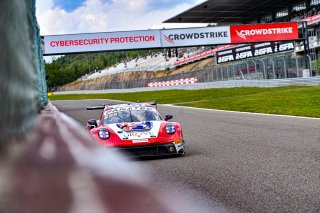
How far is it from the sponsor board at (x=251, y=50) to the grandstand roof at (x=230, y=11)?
4040mm

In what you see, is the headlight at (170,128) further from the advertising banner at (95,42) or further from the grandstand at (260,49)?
the advertising banner at (95,42)

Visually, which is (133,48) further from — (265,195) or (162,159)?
(265,195)

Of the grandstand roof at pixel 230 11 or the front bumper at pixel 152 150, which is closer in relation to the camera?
the front bumper at pixel 152 150

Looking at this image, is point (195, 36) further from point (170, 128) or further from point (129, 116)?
point (170, 128)

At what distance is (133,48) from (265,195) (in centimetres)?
3021

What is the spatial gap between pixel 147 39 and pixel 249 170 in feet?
96.0

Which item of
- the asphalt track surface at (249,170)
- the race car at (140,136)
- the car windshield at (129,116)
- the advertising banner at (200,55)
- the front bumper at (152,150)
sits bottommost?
the asphalt track surface at (249,170)

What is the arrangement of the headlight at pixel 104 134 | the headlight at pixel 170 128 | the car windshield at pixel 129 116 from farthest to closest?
the car windshield at pixel 129 116
the headlight at pixel 170 128
the headlight at pixel 104 134

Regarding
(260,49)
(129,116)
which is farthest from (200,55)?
(129,116)

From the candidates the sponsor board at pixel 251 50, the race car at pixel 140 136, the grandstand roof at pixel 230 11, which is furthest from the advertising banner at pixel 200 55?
the race car at pixel 140 136

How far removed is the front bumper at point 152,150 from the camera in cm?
766

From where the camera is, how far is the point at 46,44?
33.9m

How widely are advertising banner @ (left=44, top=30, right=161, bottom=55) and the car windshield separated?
25785 millimetres

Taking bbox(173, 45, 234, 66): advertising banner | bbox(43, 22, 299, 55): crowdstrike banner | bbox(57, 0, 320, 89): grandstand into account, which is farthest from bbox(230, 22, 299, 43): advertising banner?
bbox(173, 45, 234, 66): advertising banner
